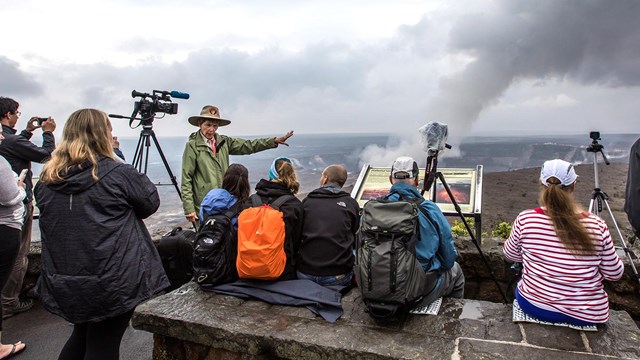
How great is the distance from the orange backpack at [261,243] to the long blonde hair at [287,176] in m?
0.34

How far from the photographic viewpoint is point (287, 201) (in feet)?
11.6

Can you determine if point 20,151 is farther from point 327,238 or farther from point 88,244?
point 327,238

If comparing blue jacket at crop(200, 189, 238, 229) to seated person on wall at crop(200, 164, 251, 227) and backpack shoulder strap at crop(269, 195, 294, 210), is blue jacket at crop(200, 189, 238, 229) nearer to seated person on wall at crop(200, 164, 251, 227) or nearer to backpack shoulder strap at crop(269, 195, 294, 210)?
seated person on wall at crop(200, 164, 251, 227)

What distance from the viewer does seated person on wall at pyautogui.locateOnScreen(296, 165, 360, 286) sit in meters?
3.51

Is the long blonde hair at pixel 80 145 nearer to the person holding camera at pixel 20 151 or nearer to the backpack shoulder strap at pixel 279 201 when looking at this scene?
the backpack shoulder strap at pixel 279 201

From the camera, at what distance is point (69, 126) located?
8.48 ft

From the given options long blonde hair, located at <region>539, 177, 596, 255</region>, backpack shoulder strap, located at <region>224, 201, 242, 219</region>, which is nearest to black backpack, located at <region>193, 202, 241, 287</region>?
backpack shoulder strap, located at <region>224, 201, 242, 219</region>

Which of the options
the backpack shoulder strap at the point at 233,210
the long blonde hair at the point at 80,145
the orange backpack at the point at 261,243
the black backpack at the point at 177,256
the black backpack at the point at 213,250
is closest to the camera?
the long blonde hair at the point at 80,145

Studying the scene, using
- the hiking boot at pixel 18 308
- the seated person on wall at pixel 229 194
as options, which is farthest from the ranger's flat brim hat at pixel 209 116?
the hiking boot at pixel 18 308

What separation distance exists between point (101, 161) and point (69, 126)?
296mm

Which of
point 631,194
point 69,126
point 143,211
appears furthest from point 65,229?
point 631,194

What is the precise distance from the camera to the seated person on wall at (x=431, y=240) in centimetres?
309

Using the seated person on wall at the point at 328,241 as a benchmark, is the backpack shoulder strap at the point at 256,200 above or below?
above

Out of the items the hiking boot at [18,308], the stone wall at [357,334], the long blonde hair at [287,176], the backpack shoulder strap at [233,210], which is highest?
the long blonde hair at [287,176]
